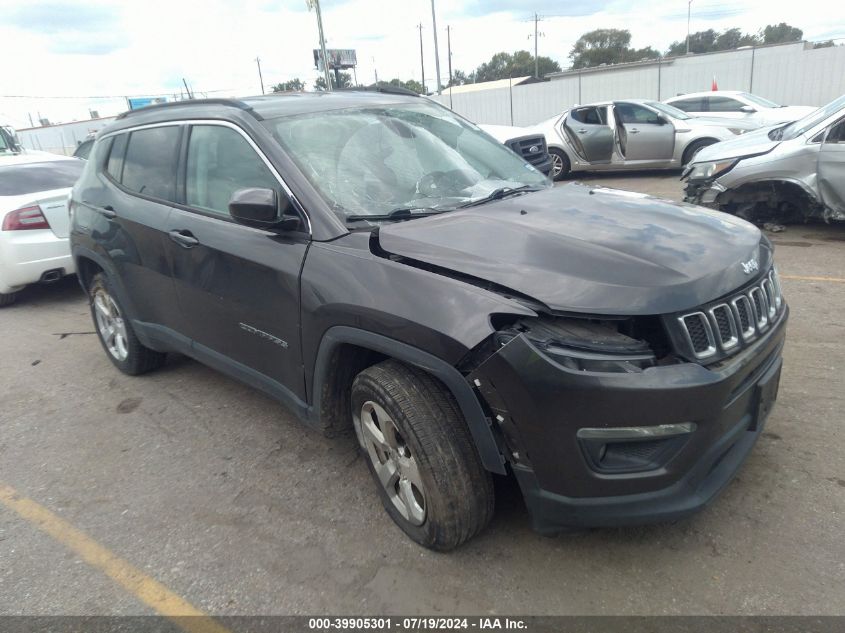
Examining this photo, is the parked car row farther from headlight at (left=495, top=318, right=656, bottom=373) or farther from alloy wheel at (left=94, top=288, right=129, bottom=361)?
alloy wheel at (left=94, top=288, right=129, bottom=361)

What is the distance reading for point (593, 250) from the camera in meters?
2.39

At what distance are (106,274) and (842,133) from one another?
715cm

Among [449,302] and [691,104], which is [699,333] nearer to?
[449,302]

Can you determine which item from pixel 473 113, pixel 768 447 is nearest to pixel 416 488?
pixel 768 447

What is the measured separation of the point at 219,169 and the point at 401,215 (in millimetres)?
1166

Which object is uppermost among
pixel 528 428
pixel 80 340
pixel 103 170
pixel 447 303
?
pixel 103 170

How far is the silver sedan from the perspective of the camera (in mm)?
11758

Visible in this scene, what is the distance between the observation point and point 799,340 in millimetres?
4293

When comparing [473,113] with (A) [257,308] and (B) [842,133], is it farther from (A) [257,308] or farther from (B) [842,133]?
(A) [257,308]

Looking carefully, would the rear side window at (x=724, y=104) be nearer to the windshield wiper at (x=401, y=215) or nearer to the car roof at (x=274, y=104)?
the car roof at (x=274, y=104)

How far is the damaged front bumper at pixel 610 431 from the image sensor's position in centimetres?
206

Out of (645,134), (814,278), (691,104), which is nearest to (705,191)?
(814,278)

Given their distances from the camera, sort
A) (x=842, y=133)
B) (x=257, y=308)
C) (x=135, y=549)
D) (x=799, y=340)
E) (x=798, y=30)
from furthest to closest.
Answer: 1. (x=798, y=30)
2. (x=842, y=133)
3. (x=799, y=340)
4. (x=257, y=308)
5. (x=135, y=549)

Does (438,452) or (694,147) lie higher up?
(438,452)
